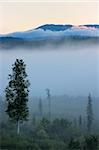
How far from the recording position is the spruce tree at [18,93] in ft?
20.4

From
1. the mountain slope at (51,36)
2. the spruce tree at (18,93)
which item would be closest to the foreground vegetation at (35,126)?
the spruce tree at (18,93)

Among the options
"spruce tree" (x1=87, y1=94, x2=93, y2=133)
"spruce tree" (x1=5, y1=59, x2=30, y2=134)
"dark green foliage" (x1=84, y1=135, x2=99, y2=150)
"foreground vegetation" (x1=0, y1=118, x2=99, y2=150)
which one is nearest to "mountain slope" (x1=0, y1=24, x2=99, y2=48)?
"spruce tree" (x1=5, y1=59, x2=30, y2=134)

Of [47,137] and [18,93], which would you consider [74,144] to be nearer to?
[47,137]

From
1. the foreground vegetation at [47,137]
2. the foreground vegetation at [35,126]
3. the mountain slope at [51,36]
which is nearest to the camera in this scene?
the foreground vegetation at [47,137]

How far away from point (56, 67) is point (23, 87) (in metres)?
0.55

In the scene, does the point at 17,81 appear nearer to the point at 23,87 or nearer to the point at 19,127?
the point at 23,87

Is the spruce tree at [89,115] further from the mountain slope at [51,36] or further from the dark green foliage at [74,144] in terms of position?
the mountain slope at [51,36]

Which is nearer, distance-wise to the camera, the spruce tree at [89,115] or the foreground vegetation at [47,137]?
the foreground vegetation at [47,137]

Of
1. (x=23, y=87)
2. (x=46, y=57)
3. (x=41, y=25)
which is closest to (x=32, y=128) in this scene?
(x=23, y=87)

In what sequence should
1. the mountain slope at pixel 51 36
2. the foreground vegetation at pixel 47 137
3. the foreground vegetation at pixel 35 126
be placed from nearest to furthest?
the foreground vegetation at pixel 47 137 → the foreground vegetation at pixel 35 126 → the mountain slope at pixel 51 36

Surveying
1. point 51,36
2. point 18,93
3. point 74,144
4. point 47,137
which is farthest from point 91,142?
point 51,36

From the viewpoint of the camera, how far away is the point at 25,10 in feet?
20.4

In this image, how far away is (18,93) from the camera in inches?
244

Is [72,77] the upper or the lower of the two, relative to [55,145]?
upper
